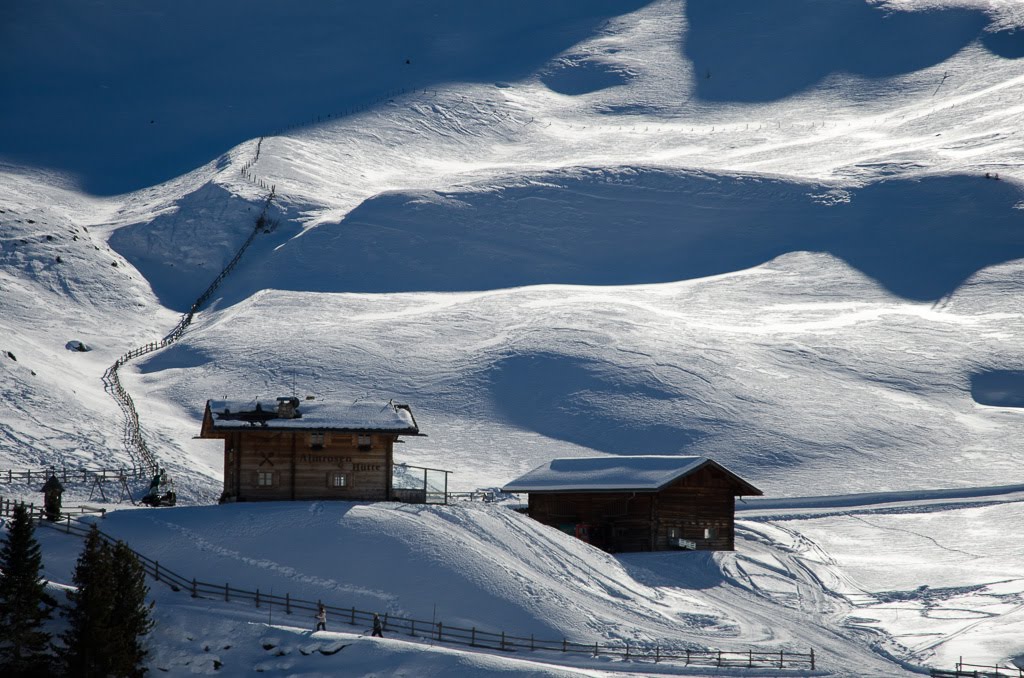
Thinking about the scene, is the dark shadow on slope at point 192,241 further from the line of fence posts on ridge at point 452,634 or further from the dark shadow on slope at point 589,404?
the line of fence posts on ridge at point 452,634

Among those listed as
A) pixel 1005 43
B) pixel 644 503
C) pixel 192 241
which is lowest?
pixel 644 503

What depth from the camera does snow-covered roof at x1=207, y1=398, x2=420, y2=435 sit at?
49812 mm

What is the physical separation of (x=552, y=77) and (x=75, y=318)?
4296 inches

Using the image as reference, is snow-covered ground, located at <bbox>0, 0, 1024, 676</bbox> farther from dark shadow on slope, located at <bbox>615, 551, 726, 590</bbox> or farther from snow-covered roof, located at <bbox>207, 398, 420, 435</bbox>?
snow-covered roof, located at <bbox>207, 398, 420, 435</bbox>

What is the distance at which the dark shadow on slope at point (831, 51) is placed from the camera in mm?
179250

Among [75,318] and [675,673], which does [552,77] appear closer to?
[75,318]

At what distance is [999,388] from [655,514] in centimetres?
3859

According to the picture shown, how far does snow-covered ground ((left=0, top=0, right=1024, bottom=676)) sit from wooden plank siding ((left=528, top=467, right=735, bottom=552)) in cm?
180

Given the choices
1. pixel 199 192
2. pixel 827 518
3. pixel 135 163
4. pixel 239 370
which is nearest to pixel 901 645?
pixel 827 518

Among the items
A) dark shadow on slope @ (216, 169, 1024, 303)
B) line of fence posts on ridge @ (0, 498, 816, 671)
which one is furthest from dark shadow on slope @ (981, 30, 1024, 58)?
line of fence posts on ridge @ (0, 498, 816, 671)

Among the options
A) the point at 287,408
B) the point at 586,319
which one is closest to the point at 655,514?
the point at 287,408

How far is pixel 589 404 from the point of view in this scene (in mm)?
81438

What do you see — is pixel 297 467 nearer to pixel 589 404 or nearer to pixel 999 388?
pixel 589 404

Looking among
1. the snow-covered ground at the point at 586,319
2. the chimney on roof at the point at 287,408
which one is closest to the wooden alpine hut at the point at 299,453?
the chimney on roof at the point at 287,408
